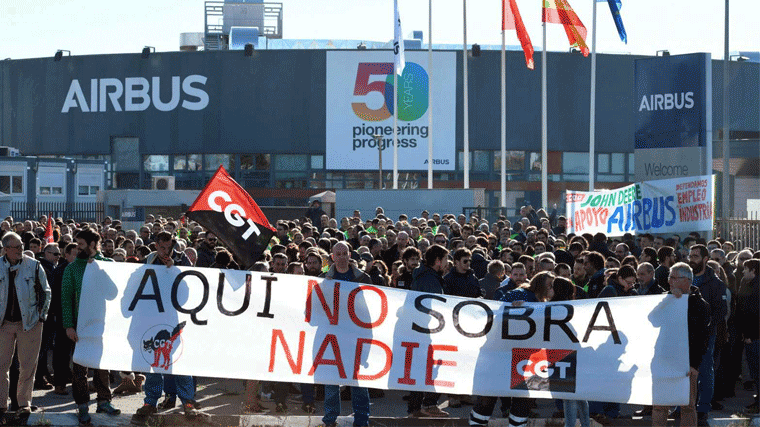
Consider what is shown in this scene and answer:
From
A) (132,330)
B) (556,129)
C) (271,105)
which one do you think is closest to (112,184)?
(271,105)

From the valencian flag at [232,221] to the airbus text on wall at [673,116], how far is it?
12654 mm

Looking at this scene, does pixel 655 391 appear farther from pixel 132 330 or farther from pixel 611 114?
pixel 611 114

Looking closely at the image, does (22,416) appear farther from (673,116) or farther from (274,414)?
(673,116)

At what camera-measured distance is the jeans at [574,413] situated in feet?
30.2

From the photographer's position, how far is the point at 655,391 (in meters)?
9.05

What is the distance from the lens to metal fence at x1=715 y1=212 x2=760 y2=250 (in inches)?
821

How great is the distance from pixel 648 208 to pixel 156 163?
3981 centimetres

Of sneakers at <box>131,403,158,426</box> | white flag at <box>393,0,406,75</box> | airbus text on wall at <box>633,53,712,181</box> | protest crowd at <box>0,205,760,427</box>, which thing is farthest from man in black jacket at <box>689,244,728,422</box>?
white flag at <box>393,0,406,75</box>

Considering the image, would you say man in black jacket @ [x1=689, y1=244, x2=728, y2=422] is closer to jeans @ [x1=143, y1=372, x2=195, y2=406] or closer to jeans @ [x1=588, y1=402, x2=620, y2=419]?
jeans @ [x1=588, y1=402, x2=620, y2=419]

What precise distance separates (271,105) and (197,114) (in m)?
3.96

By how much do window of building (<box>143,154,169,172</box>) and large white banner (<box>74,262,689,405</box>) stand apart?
152 ft

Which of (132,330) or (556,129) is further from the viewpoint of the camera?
(556,129)

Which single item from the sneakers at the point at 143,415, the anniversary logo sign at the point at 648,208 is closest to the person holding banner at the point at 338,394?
the sneakers at the point at 143,415

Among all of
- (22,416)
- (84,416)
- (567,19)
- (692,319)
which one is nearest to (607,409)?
(692,319)
